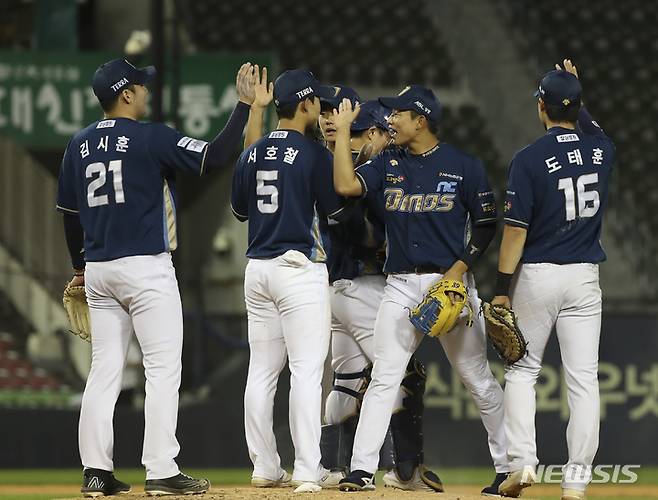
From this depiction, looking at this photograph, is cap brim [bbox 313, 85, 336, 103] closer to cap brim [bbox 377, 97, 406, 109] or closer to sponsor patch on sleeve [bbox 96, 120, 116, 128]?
cap brim [bbox 377, 97, 406, 109]

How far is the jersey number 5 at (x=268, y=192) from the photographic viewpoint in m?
5.51

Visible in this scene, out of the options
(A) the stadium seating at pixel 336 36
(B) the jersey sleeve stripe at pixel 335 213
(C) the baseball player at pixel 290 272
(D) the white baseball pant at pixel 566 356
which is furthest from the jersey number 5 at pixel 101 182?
(A) the stadium seating at pixel 336 36

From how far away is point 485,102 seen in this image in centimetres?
1331

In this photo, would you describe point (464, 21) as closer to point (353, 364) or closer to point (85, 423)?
point (353, 364)

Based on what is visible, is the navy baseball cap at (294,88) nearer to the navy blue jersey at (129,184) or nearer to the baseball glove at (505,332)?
the navy blue jersey at (129,184)

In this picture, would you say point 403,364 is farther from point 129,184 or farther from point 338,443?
point 129,184

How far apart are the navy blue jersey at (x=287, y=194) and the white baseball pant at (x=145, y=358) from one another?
0.47 meters

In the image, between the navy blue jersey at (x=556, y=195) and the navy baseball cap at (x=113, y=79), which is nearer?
the navy baseball cap at (x=113, y=79)

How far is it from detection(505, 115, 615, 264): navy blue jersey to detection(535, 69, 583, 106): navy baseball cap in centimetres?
17

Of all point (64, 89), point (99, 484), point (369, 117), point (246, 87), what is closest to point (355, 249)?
point (369, 117)

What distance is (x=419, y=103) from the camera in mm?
5680

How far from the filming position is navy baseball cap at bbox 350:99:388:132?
6.25 meters

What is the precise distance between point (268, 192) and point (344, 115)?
1.60 feet

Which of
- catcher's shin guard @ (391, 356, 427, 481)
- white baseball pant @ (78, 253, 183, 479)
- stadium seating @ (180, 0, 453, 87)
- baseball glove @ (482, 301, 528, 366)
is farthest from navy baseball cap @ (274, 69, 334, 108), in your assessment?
stadium seating @ (180, 0, 453, 87)
